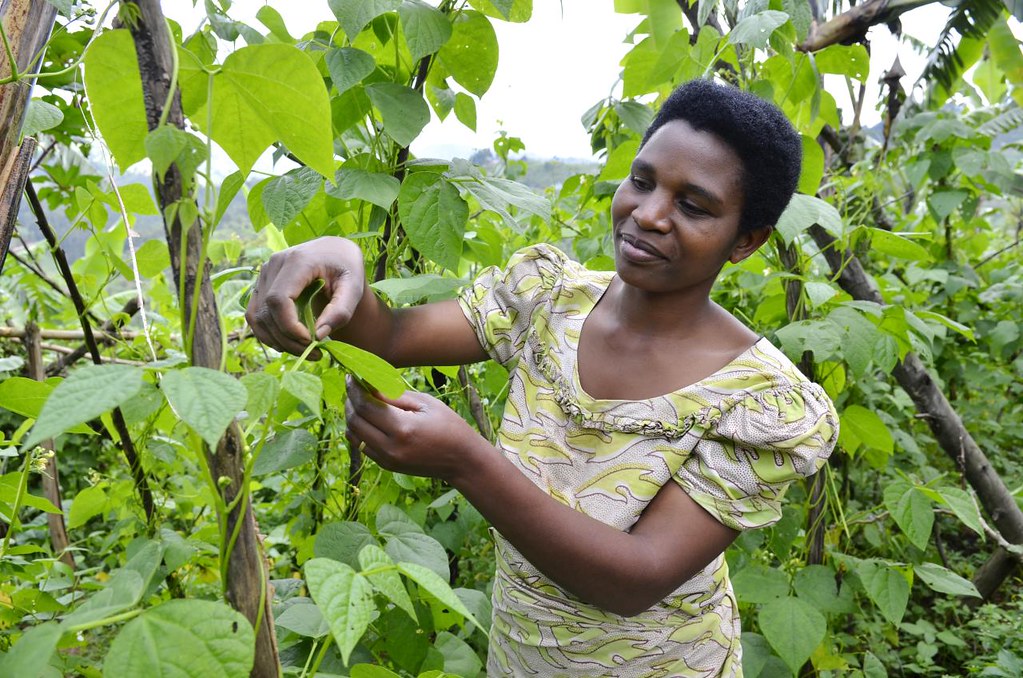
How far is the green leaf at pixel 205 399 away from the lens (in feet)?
1.53

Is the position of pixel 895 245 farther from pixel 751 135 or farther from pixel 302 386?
pixel 302 386

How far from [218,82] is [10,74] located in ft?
1.36

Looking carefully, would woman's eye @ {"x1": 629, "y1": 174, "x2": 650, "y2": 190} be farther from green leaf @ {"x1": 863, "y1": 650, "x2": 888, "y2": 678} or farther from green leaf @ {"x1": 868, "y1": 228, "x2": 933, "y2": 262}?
green leaf @ {"x1": 863, "y1": 650, "x2": 888, "y2": 678}

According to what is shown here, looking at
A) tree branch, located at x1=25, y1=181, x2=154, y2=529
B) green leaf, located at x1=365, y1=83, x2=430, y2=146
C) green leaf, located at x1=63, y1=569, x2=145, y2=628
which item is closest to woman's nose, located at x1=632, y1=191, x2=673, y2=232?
green leaf, located at x1=365, y1=83, x2=430, y2=146

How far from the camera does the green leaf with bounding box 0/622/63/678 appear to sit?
18.9 inches

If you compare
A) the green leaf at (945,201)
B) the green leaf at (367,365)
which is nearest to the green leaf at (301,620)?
the green leaf at (367,365)

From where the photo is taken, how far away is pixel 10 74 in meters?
0.90

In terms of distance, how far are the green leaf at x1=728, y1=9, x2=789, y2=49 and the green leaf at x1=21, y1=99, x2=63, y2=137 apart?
0.92 meters

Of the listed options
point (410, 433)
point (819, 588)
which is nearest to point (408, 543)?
point (410, 433)

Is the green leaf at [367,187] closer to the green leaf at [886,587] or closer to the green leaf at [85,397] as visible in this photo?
the green leaf at [85,397]

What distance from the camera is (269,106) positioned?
0.65 m

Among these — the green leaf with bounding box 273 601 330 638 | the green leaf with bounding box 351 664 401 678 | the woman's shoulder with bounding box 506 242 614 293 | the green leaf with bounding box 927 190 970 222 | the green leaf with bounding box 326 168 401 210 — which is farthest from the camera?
the green leaf with bounding box 927 190 970 222

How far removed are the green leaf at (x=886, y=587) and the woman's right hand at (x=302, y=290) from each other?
111cm

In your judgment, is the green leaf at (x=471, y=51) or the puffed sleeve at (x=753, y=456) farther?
the green leaf at (x=471, y=51)
